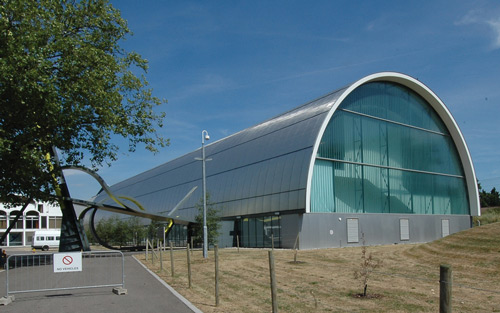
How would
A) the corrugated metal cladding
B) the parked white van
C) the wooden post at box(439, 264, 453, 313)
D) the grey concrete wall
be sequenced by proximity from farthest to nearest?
the parked white van < the corrugated metal cladding < the grey concrete wall < the wooden post at box(439, 264, 453, 313)

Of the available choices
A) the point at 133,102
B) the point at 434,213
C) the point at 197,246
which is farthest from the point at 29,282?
the point at 434,213

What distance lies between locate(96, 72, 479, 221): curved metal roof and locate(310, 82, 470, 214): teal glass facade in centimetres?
103

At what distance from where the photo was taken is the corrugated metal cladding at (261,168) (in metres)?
36.0

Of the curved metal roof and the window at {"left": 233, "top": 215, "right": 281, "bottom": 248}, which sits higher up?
the curved metal roof

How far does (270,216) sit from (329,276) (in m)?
21.5

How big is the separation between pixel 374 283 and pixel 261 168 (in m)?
26.9

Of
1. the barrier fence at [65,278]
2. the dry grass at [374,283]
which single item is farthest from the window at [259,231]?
the barrier fence at [65,278]

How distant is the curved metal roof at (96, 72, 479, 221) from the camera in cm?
3569

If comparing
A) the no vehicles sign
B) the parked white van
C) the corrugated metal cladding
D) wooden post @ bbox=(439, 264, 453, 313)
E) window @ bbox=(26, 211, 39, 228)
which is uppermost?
the corrugated metal cladding

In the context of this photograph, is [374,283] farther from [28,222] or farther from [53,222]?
[53,222]

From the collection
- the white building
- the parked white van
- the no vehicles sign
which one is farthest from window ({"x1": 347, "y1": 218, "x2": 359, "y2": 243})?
the white building

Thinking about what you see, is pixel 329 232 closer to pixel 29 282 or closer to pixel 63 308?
pixel 29 282

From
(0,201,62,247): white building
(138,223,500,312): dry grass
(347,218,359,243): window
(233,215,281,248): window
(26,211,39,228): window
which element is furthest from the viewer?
(26,211,39,228): window

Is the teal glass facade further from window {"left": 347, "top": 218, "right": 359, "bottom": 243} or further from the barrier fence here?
the barrier fence
